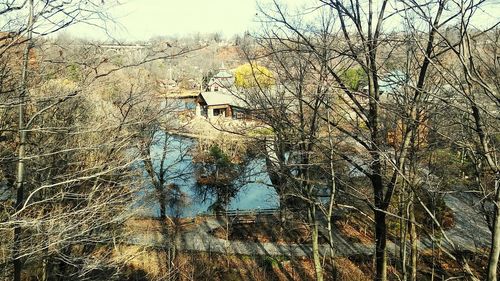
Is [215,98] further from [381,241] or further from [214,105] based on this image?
[381,241]

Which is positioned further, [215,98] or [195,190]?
[215,98]

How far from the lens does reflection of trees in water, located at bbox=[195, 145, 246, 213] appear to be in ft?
63.8

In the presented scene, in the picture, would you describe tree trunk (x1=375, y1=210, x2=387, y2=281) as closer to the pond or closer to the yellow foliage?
the yellow foliage

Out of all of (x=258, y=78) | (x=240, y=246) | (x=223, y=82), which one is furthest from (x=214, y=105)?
(x=258, y=78)

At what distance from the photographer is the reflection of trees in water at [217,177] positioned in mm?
19442

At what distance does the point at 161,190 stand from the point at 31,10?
14.1 m

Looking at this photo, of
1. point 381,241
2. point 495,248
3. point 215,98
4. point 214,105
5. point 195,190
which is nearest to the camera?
point 495,248

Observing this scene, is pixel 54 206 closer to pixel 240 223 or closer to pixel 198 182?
pixel 240 223

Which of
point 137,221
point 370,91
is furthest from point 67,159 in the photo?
point 137,221

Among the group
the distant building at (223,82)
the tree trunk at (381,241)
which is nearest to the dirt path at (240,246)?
the distant building at (223,82)

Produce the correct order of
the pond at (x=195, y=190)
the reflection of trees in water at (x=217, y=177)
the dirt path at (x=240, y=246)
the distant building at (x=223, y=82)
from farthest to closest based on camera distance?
the reflection of trees in water at (x=217, y=177)
the pond at (x=195, y=190)
the dirt path at (x=240, y=246)
the distant building at (x=223, y=82)

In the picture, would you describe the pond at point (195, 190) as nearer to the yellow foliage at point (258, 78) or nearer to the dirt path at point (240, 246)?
the dirt path at point (240, 246)

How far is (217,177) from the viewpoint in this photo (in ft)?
65.6

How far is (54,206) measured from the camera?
7.05 meters
